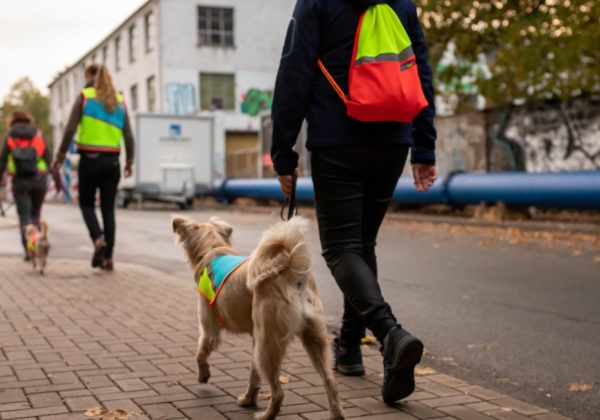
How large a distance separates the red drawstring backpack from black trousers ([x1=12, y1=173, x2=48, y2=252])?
7518 mm

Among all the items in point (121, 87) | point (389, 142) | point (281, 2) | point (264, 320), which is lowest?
point (264, 320)

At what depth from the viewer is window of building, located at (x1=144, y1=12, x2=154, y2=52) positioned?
38791 millimetres

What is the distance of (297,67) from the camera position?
3.56 m

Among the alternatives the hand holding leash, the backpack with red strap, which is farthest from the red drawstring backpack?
the backpack with red strap

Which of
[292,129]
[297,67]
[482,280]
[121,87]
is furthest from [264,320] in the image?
[121,87]

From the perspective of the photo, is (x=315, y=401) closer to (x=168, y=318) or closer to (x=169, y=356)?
(x=169, y=356)

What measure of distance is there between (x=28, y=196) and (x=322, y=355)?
7.90 meters

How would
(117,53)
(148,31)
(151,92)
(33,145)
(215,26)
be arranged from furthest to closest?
(117,53) → (151,92) → (148,31) → (215,26) → (33,145)

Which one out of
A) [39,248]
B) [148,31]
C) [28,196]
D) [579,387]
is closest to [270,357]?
[579,387]

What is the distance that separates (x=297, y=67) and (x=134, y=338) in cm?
241

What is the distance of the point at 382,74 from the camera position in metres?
3.48

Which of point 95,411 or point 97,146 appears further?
point 97,146

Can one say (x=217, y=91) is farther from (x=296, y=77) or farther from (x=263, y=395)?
(x=296, y=77)

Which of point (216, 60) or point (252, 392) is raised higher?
point (216, 60)
